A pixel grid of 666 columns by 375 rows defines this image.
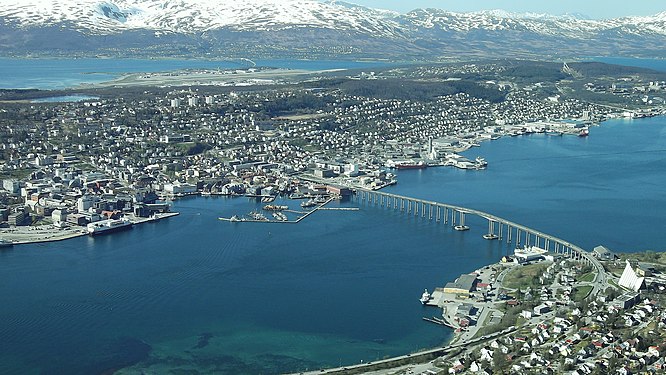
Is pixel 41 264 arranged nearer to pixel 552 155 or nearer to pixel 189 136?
pixel 189 136

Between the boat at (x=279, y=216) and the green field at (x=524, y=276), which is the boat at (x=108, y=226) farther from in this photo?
the green field at (x=524, y=276)

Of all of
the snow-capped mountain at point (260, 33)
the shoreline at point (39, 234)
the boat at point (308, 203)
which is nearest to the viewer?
the shoreline at point (39, 234)

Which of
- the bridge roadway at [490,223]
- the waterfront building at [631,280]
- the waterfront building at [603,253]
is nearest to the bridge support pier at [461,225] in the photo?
the bridge roadway at [490,223]

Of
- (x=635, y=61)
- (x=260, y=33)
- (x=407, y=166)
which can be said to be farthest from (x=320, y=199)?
(x=635, y=61)

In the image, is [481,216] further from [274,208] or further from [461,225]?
[274,208]

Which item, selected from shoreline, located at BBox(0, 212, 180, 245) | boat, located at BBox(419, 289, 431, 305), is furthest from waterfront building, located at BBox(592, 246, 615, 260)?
shoreline, located at BBox(0, 212, 180, 245)

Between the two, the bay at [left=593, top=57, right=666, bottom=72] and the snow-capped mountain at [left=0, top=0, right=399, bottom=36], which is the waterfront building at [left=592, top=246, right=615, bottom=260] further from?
the snow-capped mountain at [left=0, top=0, right=399, bottom=36]
